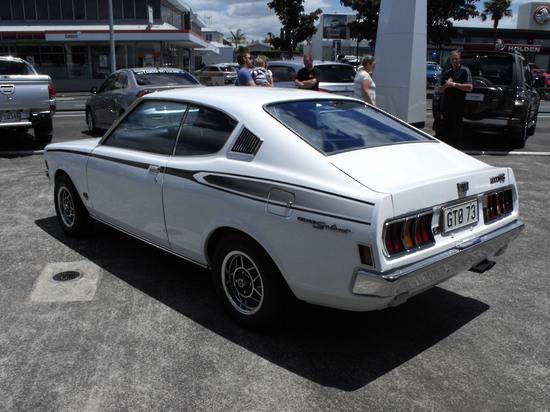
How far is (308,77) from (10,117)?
5462 mm

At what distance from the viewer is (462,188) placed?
3314mm

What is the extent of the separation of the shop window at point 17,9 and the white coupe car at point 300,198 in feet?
126

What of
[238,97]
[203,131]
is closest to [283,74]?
[238,97]

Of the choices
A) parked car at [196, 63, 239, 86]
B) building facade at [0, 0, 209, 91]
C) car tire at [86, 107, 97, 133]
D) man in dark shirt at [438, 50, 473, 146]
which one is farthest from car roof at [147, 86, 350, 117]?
building facade at [0, 0, 209, 91]

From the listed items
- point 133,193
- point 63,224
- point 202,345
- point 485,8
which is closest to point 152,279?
point 133,193

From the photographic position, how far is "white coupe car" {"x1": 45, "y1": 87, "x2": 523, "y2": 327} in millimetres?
2924

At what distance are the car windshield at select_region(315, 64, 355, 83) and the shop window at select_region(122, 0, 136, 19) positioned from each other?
29065 millimetres

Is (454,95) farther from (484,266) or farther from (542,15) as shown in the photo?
(542,15)

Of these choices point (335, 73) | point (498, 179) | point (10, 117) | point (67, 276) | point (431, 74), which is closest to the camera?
point (498, 179)

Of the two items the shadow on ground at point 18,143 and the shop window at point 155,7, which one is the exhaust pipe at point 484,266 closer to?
the shadow on ground at point 18,143

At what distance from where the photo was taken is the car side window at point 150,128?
412 centimetres

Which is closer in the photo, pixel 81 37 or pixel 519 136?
pixel 519 136

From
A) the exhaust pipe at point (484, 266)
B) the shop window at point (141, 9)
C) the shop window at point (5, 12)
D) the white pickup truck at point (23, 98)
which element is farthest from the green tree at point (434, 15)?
the exhaust pipe at point (484, 266)

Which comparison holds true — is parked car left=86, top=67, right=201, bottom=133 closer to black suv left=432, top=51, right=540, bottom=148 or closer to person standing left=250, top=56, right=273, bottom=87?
person standing left=250, top=56, right=273, bottom=87
